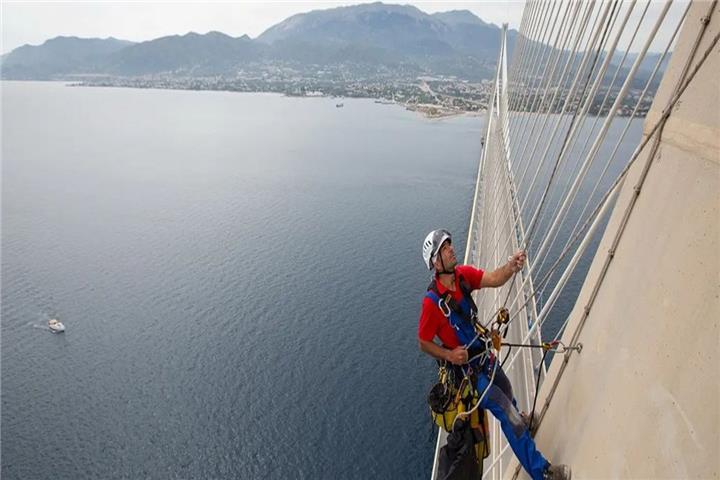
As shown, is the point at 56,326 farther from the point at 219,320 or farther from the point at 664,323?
the point at 664,323

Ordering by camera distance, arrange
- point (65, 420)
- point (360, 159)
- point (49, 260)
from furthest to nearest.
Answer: point (360, 159)
point (49, 260)
point (65, 420)

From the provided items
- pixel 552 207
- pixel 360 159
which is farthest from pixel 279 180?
pixel 552 207

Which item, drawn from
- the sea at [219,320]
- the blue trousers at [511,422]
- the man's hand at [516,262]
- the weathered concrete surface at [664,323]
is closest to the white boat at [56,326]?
the sea at [219,320]

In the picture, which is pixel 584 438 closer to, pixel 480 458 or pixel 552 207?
pixel 480 458

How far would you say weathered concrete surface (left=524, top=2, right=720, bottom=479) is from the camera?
71.7 inches

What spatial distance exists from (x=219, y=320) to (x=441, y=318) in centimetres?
2383

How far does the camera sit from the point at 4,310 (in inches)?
1046

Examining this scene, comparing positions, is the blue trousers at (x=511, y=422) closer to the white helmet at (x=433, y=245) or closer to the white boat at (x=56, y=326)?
the white helmet at (x=433, y=245)

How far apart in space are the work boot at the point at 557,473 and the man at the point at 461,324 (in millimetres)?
182

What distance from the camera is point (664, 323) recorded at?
6.84 feet

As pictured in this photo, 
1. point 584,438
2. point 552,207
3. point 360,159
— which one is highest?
point 584,438

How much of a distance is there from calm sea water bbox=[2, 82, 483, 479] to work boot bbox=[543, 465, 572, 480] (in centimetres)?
1578

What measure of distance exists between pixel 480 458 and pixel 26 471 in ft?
65.5

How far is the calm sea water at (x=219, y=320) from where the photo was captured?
18266 mm
